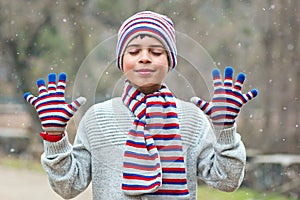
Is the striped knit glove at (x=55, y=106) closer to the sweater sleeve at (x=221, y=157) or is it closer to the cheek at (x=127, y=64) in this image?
the cheek at (x=127, y=64)

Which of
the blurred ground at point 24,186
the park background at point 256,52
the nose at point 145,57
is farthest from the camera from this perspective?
the blurred ground at point 24,186

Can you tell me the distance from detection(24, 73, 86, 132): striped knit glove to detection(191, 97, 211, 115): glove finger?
143 millimetres

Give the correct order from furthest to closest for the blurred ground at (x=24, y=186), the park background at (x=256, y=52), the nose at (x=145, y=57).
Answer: the blurred ground at (x=24, y=186)
the park background at (x=256, y=52)
the nose at (x=145, y=57)

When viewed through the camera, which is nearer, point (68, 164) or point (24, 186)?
point (68, 164)

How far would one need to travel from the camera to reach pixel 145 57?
721 mm

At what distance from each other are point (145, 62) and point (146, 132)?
93mm

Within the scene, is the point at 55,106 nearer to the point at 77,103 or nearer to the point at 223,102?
the point at 77,103

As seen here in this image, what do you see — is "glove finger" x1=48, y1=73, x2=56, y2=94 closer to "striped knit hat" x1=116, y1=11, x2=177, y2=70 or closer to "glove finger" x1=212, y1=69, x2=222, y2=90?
"striped knit hat" x1=116, y1=11, x2=177, y2=70

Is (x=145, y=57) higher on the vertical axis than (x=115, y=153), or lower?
higher

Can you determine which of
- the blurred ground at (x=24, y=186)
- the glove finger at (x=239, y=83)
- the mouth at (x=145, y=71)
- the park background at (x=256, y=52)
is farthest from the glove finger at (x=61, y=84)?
the blurred ground at (x=24, y=186)

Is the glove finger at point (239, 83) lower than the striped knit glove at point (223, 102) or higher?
higher

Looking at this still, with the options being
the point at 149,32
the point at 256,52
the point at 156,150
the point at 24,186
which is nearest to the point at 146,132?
the point at 156,150

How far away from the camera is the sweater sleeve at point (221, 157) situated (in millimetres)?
768

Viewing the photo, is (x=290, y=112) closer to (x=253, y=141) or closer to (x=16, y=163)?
(x=253, y=141)
